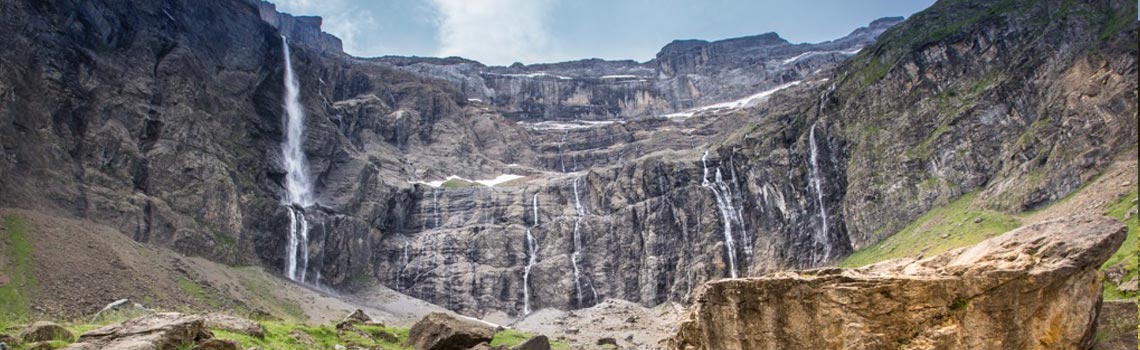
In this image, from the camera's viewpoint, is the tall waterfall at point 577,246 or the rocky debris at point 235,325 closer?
the rocky debris at point 235,325

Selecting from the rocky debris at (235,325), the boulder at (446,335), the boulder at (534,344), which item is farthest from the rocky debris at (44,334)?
the boulder at (534,344)

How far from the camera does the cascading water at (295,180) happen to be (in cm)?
8744

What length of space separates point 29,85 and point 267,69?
136 ft

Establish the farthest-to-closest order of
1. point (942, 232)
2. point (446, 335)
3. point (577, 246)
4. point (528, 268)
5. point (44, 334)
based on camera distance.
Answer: point (577, 246) → point (528, 268) → point (942, 232) → point (446, 335) → point (44, 334)

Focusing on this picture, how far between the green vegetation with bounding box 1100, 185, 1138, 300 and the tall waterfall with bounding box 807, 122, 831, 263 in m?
36.9

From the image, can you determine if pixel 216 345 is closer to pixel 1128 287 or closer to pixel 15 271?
pixel 1128 287

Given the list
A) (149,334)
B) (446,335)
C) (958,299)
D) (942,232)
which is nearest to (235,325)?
(149,334)

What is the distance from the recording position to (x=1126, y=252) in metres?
29.6

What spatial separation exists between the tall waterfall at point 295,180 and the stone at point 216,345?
7341 centimetres

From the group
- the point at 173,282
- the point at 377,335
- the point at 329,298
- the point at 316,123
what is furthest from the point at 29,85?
the point at 377,335

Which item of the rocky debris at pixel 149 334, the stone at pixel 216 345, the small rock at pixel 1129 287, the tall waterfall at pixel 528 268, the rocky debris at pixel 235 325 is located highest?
the rocky debris at pixel 149 334

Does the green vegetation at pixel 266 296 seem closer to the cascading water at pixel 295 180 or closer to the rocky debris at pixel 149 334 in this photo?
the cascading water at pixel 295 180

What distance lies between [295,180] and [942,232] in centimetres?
8571

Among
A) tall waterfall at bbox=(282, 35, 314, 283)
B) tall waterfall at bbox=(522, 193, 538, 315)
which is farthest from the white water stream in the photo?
tall waterfall at bbox=(522, 193, 538, 315)
